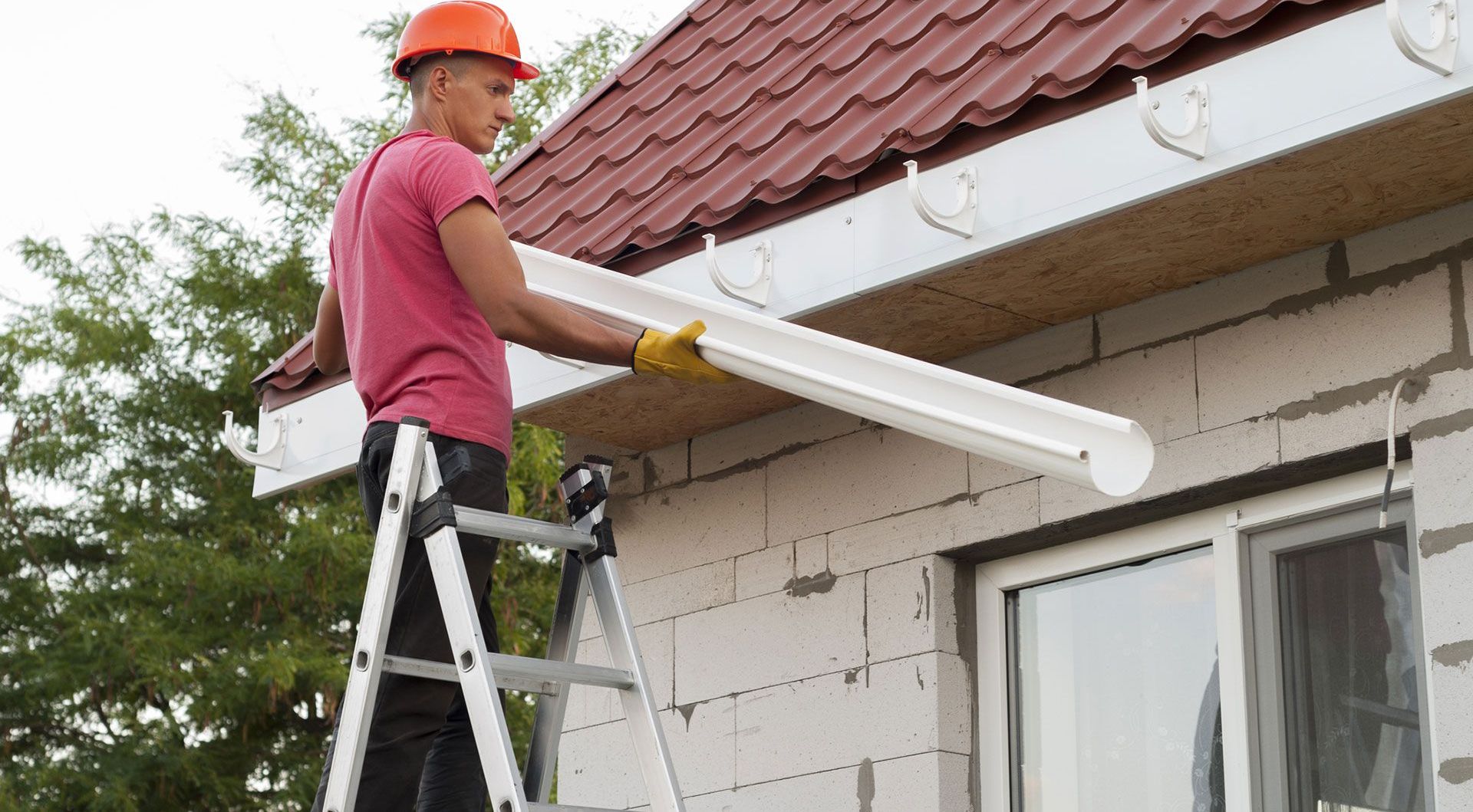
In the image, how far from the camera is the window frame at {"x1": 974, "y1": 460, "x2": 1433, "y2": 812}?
3816 millimetres

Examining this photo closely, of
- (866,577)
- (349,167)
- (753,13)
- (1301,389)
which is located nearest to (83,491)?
(349,167)

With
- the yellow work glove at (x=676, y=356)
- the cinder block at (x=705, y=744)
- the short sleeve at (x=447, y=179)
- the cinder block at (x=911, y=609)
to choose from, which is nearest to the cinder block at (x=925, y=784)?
the cinder block at (x=911, y=609)

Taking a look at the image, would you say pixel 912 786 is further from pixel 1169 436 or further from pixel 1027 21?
pixel 1027 21

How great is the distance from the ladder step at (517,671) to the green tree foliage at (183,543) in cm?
1054

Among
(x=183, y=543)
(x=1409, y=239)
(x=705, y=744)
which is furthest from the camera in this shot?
(x=183, y=543)

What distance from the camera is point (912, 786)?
4.27 meters

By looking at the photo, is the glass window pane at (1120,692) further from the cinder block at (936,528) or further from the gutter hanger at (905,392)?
the gutter hanger at (905,392)

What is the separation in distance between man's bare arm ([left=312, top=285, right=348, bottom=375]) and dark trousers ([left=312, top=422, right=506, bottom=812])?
552mm

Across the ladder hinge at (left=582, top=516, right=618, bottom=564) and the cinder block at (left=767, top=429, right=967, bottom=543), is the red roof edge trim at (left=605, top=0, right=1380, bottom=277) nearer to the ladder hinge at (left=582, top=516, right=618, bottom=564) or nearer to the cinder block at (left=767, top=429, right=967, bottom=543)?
the cinder block at (left=767, top=429, right=967, bottom=543)

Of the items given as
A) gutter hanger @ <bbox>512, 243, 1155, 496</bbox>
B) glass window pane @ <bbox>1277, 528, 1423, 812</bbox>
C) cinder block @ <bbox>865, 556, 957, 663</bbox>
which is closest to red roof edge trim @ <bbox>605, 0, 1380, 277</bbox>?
gutter hanger @ <bbox>512, 243, 1155, 496</bbox>

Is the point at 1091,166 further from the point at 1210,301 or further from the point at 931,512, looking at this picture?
the point at 931,512

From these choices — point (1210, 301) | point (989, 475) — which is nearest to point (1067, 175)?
point (1210, 301)

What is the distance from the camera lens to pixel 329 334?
3920 millimetres

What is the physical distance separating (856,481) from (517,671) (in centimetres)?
176
